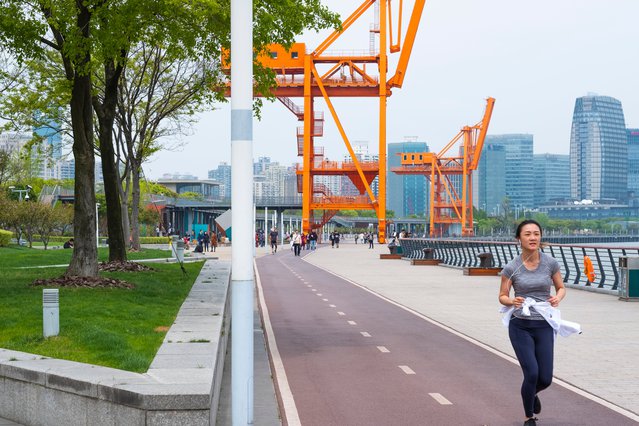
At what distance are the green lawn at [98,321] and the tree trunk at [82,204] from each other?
1.07 m

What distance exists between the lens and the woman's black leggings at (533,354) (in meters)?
7.75

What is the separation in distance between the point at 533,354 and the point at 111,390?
3437 millimetres

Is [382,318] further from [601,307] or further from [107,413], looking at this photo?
[107,413]

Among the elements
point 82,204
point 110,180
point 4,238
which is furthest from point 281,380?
point 4,238

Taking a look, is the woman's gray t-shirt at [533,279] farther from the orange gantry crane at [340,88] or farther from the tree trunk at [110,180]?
the orange gantry crane at [340,88]

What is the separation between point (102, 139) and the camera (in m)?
24.2

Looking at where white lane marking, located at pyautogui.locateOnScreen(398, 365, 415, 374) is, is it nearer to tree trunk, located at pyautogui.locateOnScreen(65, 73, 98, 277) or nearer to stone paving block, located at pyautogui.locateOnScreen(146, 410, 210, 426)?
stone paving block, located at pyautogui.locateOnScreen(146, 410, 210, 426)

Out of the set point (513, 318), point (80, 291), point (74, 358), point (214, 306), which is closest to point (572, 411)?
point (513, 318)

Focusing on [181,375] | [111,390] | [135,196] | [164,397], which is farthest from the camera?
[135,196]

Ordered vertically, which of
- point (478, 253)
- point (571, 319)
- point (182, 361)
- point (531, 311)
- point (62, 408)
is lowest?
point (571, 319)

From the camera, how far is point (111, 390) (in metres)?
7.08

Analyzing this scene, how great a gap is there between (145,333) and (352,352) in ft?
9.46

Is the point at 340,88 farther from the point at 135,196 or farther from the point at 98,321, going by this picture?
the point at 98,321

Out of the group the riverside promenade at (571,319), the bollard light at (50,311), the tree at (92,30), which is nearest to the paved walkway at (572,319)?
the riverside promenade at (571,319)
